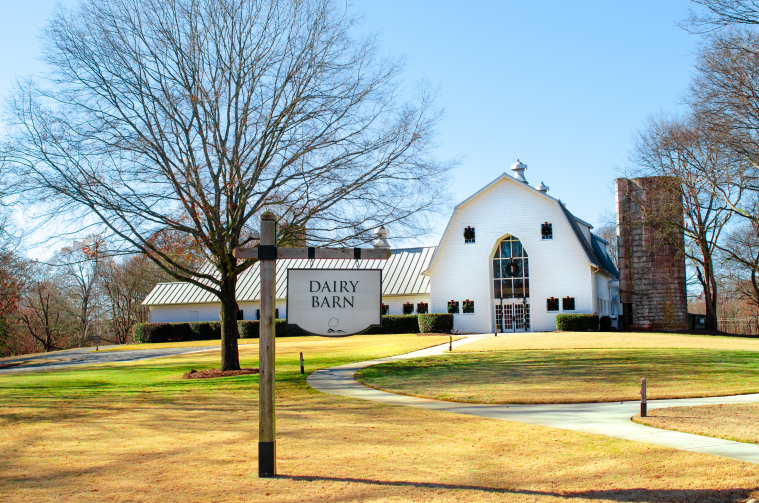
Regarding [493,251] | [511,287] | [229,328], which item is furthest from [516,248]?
[229,328]

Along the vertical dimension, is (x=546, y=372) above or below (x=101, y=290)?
below

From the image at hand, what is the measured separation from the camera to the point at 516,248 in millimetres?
36844

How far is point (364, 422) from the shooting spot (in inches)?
366

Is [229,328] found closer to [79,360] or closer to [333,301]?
[333,301]

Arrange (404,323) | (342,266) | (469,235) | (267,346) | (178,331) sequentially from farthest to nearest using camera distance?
1. (178,331)
2. (342,266)
3. (404,323)
4. (469,235)
5. (267,346)

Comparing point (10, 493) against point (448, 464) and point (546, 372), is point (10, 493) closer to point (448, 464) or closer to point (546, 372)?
point (448, 464)

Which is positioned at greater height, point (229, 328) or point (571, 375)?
point (229, 328)

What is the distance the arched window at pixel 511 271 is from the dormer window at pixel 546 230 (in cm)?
152

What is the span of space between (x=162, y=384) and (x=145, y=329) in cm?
3209

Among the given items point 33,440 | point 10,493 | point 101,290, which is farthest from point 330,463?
point 101,290

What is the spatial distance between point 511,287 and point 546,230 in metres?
4.04

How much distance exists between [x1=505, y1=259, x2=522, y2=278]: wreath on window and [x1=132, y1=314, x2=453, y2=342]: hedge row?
4.49 meters

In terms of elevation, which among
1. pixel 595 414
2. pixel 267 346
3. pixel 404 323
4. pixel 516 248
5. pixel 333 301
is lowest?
pixel 595 414

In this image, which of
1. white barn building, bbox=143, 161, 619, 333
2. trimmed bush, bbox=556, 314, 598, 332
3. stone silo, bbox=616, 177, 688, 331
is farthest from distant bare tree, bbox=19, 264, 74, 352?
stone silo, bbox=616, 177, 688, 331
